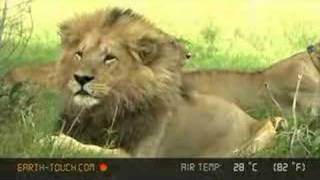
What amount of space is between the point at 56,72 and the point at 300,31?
106 centimetres

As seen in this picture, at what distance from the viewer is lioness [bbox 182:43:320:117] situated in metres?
9.74

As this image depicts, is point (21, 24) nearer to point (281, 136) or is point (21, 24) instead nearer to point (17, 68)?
point (17, 68)

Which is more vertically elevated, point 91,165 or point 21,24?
point 21,24

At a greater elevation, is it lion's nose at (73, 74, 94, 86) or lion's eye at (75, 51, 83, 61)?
lion's eye at (75, 51, 83, 61)

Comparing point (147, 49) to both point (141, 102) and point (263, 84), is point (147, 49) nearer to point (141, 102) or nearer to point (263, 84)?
point (141, 102)

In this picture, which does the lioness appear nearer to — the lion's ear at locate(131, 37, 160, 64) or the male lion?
the male lion

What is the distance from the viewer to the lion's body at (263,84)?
9742 mm

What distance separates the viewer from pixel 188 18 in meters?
9.70

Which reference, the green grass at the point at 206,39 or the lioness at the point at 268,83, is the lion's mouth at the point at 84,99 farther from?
the lioness at the point at 268,83

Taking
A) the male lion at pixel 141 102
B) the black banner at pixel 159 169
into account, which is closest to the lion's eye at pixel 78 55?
the male lion at pixel 141 102

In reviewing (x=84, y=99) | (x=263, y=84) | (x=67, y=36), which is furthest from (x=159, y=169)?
(x=67, y=36)

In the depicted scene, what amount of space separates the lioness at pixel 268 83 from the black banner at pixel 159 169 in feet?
0.82

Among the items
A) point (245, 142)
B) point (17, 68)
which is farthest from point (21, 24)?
point (245, 142)

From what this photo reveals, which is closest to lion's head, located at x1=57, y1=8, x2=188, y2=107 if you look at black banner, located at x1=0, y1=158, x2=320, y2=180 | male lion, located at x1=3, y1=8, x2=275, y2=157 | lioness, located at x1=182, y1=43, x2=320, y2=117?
male lion, located at x1=3, y1=8, x2=275, y2=157
